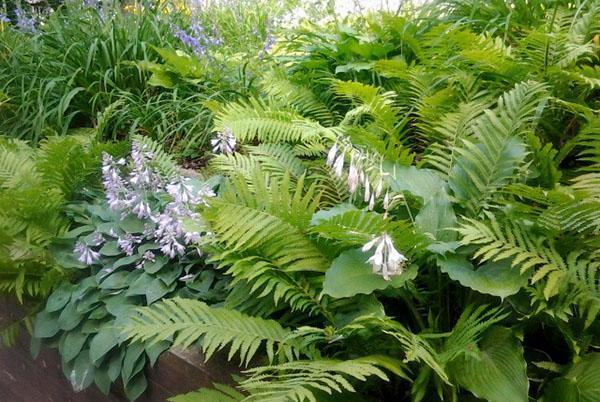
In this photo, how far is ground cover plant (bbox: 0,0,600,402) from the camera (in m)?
1.70

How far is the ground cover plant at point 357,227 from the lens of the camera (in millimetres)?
1696

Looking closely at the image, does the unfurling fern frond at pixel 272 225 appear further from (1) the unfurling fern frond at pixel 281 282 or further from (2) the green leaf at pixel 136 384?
(2) the green leaf at pixel 136 384

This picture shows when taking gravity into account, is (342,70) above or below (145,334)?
above

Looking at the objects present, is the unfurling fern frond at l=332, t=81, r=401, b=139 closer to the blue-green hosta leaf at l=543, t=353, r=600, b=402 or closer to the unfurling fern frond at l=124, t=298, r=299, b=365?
the unfurling fern frond at l=124, t=298, r=299, b=365

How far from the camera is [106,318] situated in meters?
2.38

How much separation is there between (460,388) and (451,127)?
107 cm

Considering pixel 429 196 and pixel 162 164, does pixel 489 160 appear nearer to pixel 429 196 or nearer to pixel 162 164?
pixel 429 196

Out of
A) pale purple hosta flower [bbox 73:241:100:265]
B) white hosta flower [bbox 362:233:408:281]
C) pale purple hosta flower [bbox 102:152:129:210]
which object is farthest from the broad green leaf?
white hosta flower [bbox 362:233:408:281]

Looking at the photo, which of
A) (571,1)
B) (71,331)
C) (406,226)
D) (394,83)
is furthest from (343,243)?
(571,1)

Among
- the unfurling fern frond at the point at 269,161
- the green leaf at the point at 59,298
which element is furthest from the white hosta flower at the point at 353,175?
the green leaf at the point at 59,298

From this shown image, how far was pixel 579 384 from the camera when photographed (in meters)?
1.57

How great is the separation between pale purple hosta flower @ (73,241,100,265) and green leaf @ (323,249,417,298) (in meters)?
1.20

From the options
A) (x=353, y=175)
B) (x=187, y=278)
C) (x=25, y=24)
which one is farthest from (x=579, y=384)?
(x=25, y=24)

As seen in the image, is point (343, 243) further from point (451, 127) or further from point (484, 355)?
point (451, 127)
